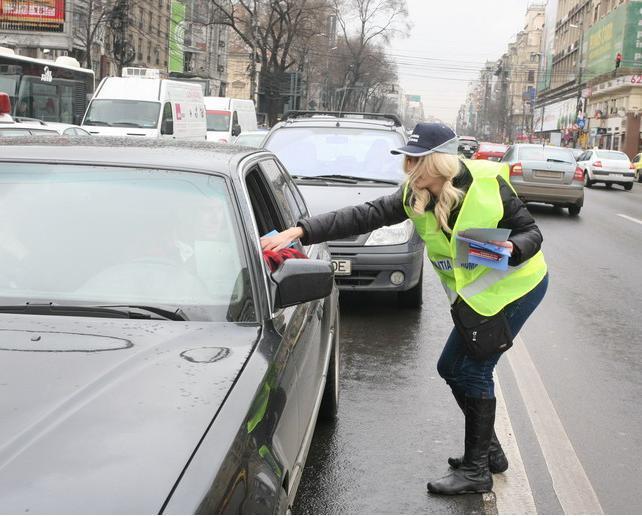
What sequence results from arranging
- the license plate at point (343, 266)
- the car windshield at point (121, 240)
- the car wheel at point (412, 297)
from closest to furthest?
the car windshield at point (121, 240) < the license plate at point (343, 266) < the car wheel at point (412, 297)

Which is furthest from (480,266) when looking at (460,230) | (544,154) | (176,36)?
(176,36)

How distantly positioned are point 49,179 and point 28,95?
23304mm

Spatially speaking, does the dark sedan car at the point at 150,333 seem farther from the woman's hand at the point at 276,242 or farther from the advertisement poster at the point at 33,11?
the advertisement poster at the point at 33,11

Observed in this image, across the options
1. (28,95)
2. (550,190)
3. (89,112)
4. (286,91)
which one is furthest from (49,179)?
(286,91)

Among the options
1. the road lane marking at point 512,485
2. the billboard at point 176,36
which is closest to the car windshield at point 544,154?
the road lane marking at point 512,485

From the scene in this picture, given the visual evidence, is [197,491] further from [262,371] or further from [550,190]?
Answer: [550,190]

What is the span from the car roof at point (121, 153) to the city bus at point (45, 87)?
21.8 m

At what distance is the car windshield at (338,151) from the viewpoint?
8727 mm

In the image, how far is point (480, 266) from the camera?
3.70 meters

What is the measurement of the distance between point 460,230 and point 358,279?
3970 mm

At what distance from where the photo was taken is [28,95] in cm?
2517

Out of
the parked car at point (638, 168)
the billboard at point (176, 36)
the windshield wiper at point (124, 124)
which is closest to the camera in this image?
the windshield wiper at point (124, 124)

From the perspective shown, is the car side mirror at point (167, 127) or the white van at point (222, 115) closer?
the car side mirror at point (167, 127)

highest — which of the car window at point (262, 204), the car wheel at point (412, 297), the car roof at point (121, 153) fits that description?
the car roof at point (121, 153)
